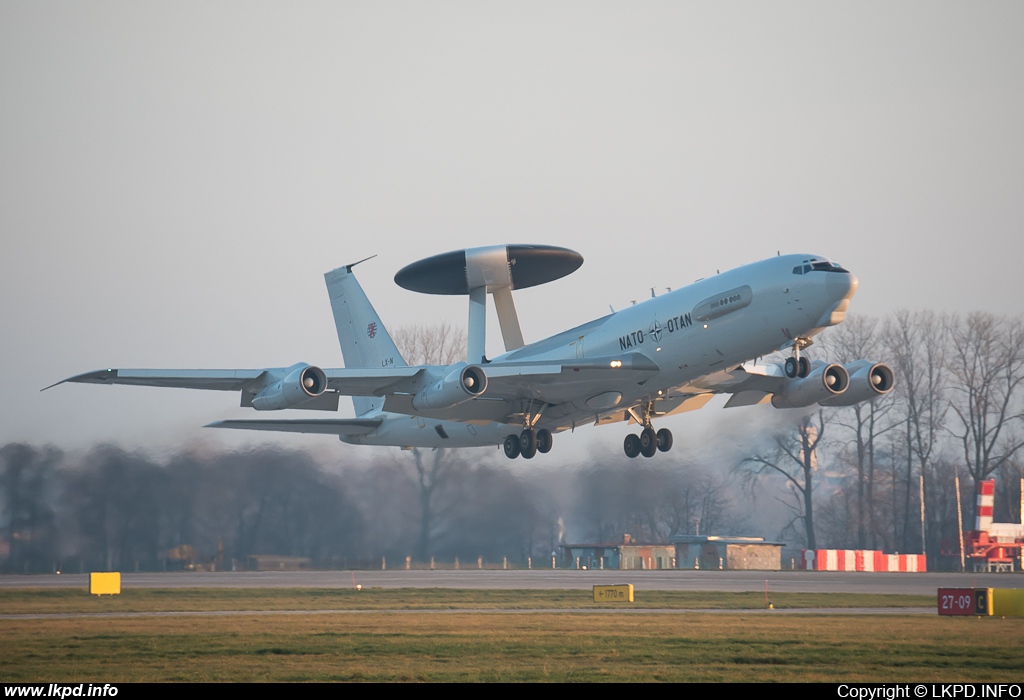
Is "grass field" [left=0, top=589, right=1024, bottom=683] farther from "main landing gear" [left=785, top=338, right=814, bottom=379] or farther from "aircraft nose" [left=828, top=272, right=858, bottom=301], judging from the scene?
"aircraft nose" [left=828, top=272, right=858, bottom=301]

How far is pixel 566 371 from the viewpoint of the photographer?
3859 cm

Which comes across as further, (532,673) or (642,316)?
(642,316)

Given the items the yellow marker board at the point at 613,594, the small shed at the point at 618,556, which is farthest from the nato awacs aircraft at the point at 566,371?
the small shed at the point at 618,556

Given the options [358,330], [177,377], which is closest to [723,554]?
[358,330]

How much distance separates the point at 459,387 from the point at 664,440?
9.80 metres

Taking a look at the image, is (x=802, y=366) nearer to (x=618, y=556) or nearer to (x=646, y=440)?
(x=646, y=440)

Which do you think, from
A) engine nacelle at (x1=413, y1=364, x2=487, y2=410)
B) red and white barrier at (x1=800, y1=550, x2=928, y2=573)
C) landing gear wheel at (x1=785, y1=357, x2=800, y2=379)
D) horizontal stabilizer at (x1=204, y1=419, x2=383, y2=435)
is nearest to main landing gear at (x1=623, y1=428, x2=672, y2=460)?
landing gear wheel at (x1=785, y1=357, x2=800, y2=379)

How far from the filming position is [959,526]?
7844cm

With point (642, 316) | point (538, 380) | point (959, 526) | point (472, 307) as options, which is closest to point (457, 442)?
point (472, 307)

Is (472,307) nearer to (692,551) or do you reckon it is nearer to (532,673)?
(532,673)

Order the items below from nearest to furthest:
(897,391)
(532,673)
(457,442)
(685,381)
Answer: (532,673)
(685,381)
(457,442)
(897,391)

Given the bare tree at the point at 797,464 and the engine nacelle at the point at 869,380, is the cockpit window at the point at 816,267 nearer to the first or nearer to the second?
the engine nacelle at the point at 869,380

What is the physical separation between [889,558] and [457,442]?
39912 mm

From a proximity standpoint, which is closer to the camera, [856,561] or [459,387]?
[459,387]
